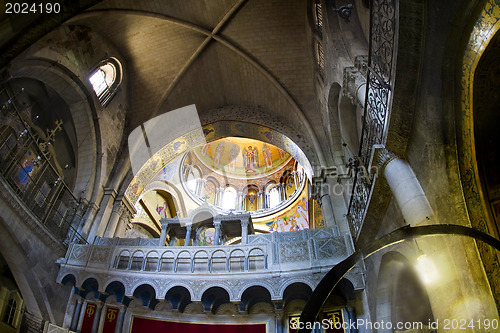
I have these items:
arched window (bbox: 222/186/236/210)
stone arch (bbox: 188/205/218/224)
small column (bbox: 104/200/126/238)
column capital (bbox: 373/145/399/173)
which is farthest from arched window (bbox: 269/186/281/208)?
column capital (bbox: 373/145/399/173)

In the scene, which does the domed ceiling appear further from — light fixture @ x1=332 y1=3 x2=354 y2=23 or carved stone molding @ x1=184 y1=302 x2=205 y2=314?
light fixture @ x1=332 y1=3 x2=354 y2=23

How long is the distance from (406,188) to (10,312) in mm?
11630

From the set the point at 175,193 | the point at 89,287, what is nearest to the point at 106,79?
the point at 175,193

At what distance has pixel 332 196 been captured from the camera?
10.2 meters

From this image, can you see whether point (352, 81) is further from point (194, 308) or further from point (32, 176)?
point (32, 176)

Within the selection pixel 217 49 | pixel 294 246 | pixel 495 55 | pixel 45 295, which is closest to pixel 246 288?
pixel 294 246

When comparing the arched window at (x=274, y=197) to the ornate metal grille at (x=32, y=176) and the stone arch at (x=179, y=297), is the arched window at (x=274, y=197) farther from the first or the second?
the ornate metal grille at (x=32, y=176)

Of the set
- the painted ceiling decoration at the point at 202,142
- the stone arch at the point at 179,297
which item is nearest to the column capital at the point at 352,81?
the painted ceiling decoration at the point at 202,142

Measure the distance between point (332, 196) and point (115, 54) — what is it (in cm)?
1019

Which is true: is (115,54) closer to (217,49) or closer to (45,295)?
(217,49)

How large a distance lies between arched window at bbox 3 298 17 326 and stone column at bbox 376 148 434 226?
37.3ft

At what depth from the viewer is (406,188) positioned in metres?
4.66

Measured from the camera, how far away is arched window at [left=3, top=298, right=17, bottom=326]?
9.10 meters

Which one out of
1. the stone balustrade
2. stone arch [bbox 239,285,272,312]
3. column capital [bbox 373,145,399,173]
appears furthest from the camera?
stone arch [bbox 239,285,272,312]
